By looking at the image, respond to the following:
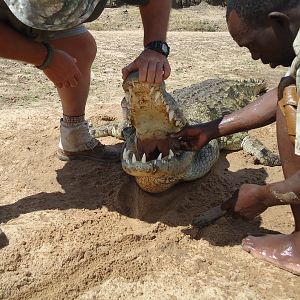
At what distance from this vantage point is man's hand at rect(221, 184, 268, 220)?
247cm

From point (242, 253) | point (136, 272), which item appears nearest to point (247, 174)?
point (242, 253)

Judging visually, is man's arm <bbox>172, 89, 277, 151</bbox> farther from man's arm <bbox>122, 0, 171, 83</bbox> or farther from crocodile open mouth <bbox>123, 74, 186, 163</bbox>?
man's arm <bbox>122, 0, 171, 83</bbox>

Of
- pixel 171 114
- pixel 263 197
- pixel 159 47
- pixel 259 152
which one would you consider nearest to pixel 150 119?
pixel 171 114

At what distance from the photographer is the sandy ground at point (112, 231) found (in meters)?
2.29

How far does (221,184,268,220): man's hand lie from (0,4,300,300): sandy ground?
194 mm

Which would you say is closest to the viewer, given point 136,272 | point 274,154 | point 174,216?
point 136,272

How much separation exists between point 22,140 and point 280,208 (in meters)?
1.99

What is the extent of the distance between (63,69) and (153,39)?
23.1 inches

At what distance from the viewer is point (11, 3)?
252cm

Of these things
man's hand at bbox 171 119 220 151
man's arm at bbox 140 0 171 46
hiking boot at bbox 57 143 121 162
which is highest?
man's arm at bbox 140 0 171 46

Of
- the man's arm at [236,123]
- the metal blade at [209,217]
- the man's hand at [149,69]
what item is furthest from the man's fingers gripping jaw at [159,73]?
the metal blade at [209,217]

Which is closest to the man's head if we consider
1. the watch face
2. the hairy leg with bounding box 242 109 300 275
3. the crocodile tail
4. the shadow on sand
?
the hairy leg with bounding box 242 109 300 275

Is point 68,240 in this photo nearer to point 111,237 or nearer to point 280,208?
point 111,237

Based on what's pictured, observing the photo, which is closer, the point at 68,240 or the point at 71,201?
the point at 68,240
